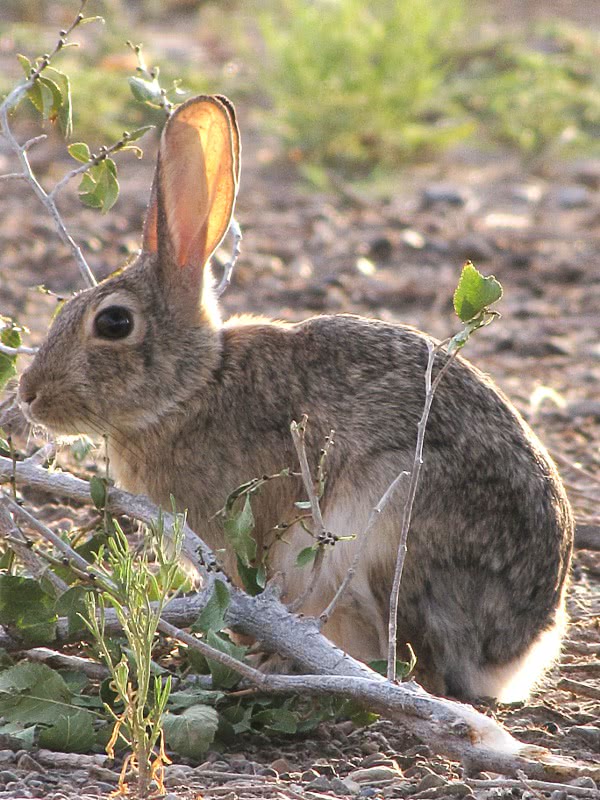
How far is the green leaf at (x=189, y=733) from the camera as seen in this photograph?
3.73 metres

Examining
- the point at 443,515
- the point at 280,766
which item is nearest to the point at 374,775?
the point at 280,766

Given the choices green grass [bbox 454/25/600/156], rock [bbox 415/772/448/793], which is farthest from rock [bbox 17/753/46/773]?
green grass [bbox 454/25/600/156]

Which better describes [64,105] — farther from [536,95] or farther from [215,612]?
[536,95]

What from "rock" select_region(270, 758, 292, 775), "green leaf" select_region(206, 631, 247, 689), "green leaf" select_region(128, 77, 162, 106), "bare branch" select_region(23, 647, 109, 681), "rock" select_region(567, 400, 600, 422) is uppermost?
"rock" select_region(567, 400, 600, 422)

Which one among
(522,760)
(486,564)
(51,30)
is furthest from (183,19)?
(522,760)

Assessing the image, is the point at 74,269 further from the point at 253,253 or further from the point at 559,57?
the point at 559,57

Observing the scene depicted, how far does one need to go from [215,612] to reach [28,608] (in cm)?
58

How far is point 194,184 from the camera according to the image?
4.72 metres

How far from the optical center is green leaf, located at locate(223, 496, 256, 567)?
3891 mm

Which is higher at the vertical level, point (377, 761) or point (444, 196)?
point (444, 196)

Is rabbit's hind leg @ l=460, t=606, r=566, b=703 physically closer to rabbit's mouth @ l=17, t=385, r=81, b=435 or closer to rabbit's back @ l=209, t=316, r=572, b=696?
rabbit's back @ l=209, t=316, r=572, b=696

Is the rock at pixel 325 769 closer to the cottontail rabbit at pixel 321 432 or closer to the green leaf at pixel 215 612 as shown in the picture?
the green leaf at pixel 215 612

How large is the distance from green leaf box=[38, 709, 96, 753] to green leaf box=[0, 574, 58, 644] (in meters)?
0.33

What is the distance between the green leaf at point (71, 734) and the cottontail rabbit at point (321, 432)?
2.97ft
